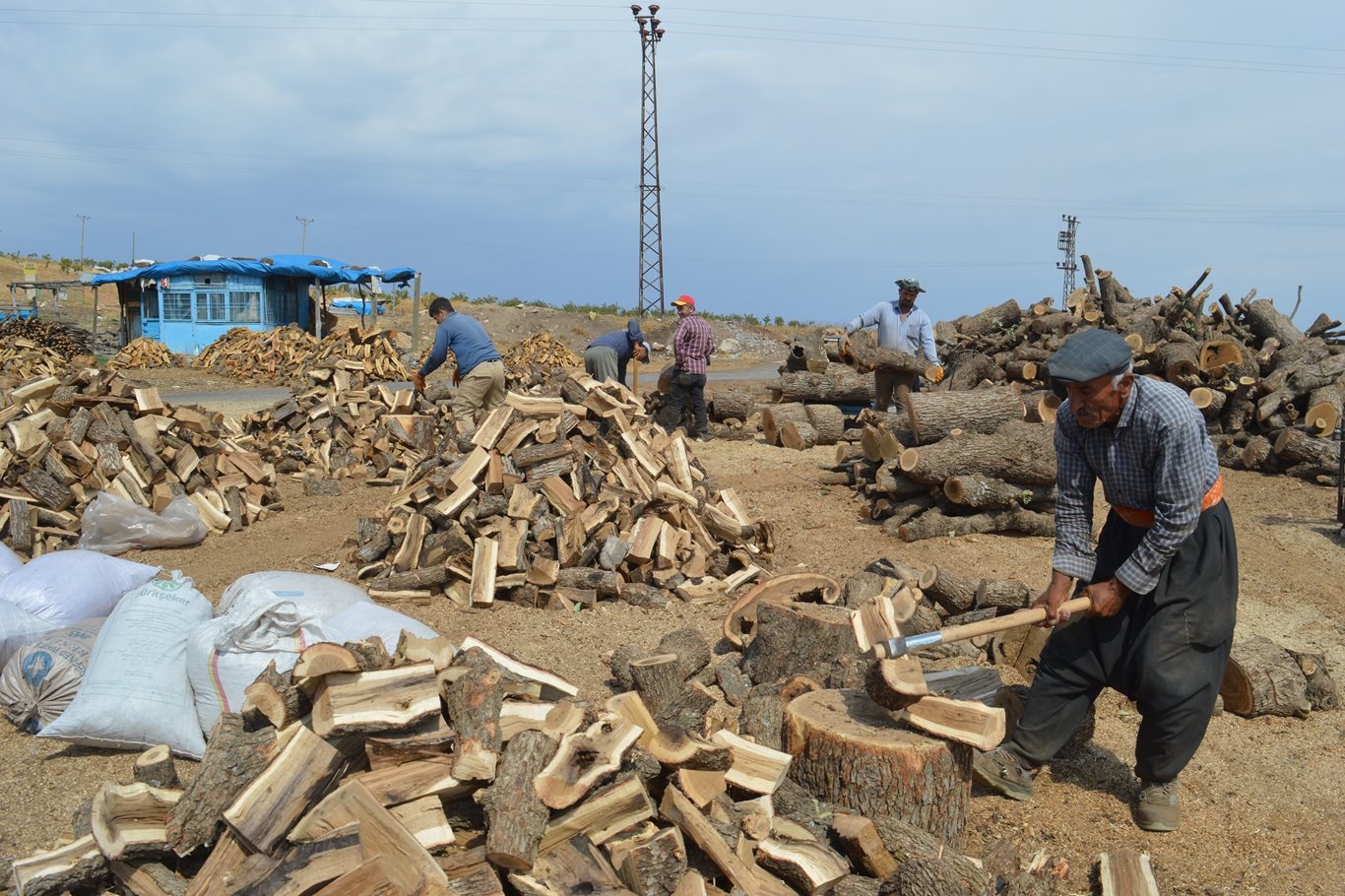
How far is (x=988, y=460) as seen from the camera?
8.17 meters

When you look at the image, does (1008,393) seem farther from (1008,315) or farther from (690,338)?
(1008,315)

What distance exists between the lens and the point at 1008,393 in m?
9.91

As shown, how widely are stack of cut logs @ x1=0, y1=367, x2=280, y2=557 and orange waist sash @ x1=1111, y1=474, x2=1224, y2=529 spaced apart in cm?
779

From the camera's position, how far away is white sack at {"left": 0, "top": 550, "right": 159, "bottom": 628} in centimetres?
504

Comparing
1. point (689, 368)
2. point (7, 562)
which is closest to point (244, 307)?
point (689, 368)

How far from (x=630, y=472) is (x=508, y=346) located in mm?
18982

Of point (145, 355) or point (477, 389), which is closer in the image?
point (477, 389)

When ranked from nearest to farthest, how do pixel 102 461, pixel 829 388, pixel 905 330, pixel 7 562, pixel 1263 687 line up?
pixel 1263 687
pixel 7 562
pixel 102 461
pixel 905 330
pixel 829 388

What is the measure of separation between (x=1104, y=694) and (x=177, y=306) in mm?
25061

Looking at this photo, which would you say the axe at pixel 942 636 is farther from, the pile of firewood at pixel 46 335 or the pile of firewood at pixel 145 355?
the pile of firewood at pixel 46 335

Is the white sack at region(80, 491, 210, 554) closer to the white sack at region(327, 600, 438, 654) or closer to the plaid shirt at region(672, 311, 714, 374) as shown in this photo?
the white sack at region(327, 600, 438, 654)

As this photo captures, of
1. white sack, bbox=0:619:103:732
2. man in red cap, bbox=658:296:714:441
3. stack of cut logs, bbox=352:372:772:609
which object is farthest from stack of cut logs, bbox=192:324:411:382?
white sack, bbox=0:619:103:732

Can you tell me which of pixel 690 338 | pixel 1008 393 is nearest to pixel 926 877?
pixel 1008 393

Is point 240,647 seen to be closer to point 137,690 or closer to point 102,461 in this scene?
point 137,690
